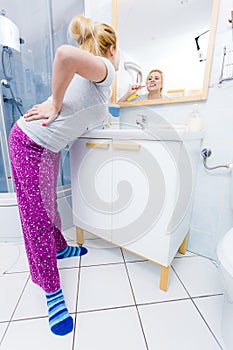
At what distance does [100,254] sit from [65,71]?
1.01 meters

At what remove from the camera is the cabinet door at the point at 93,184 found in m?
0.90

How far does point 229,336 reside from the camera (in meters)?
0.62

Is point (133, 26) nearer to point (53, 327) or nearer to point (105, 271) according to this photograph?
point (105, 271)

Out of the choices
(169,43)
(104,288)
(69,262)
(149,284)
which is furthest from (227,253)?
(169,43)

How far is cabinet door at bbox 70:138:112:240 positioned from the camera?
2.94 ft

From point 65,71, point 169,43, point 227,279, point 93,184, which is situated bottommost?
point 227,279

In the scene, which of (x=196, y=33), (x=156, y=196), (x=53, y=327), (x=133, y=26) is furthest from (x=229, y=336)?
Result: (x=133, y=26)

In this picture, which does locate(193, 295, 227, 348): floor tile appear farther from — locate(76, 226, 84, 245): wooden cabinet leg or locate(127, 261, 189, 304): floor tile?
locate(76, 226, 84, 245): wooden cabinet leg

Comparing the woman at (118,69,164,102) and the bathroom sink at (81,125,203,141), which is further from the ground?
the woman at (118,69,164,102)

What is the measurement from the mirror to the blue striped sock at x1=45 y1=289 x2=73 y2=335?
117 centimetres

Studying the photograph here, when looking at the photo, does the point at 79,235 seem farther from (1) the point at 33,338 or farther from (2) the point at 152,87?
(2) the point at 152,87

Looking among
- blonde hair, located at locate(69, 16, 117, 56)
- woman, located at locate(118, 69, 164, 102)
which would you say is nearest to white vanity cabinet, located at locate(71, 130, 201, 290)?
blonde hair, located at locate(69, 16, 117, 56)

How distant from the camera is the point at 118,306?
791mm

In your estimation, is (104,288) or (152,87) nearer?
(104,288)
